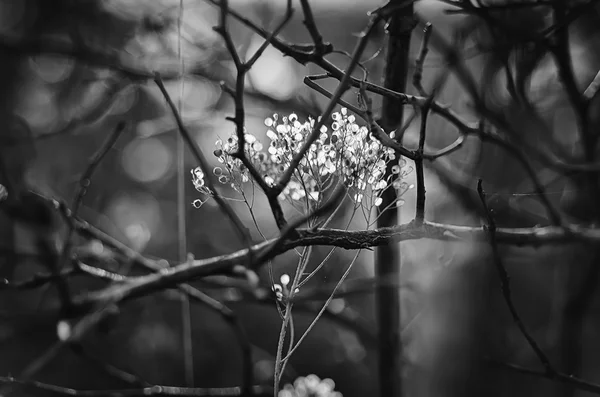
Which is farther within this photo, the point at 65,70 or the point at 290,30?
the point at 65,70

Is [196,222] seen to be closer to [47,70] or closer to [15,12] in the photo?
[47,70]

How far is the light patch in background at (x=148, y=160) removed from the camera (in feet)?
10.7

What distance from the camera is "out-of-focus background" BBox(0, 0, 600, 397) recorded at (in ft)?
4.26

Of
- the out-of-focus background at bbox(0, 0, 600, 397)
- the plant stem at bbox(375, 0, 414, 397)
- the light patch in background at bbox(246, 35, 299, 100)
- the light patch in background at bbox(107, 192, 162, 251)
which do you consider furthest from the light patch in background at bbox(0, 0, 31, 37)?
the plant stem at bbox(375, 0, 414, 397)

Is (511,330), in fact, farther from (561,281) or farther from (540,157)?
(540,157)

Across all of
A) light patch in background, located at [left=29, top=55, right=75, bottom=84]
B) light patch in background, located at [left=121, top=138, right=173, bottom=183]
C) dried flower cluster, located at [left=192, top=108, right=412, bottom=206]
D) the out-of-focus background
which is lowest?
dried flower cluster, located at [left=192, top=108, right=412, bottom=206]

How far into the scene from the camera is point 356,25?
59.8 inches

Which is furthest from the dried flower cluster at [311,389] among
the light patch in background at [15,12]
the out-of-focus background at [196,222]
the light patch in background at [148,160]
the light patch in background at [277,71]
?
the light patch in background at [15,12]

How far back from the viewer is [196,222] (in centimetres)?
247

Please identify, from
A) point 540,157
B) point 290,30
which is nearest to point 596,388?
point 540,157

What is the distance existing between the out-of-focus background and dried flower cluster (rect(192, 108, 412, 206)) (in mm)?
605

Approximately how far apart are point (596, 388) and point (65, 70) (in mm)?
2463

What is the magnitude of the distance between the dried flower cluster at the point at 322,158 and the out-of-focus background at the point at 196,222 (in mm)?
605

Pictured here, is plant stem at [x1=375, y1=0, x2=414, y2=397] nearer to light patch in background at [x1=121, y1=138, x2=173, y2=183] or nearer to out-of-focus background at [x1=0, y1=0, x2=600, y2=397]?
out-of-focus background at [x1=0, y1=0, x2=600, y2=397]
